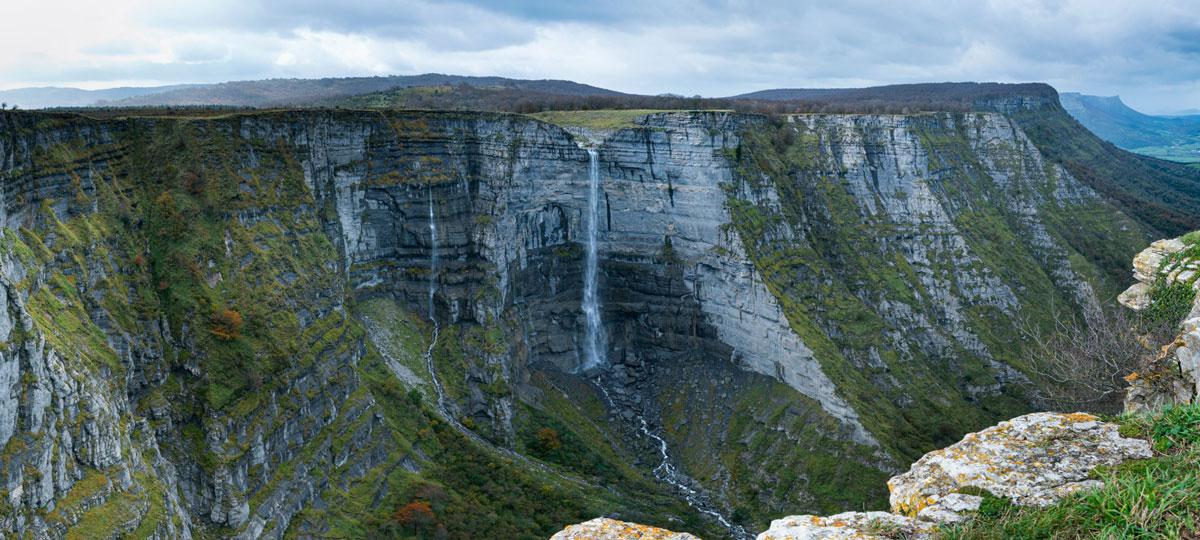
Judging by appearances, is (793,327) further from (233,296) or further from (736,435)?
(233,296)

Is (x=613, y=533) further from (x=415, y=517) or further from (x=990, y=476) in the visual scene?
(x=415, y=517)

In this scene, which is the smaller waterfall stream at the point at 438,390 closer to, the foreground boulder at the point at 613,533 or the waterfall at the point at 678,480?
the waterfall at the point at 678,480

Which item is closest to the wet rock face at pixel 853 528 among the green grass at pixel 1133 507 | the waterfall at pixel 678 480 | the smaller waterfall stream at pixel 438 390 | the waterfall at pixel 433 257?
the green grass at pixel 1133 507

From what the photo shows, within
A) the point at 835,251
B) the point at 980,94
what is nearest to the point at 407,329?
the point at 835,251

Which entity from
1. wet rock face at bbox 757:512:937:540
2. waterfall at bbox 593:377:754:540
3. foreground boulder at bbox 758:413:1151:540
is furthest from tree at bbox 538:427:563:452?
wet rock face at bbox 757:512:937:540

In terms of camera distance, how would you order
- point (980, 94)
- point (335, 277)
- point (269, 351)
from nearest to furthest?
point (269, 351)
point (335, 277)
point (980, 94)

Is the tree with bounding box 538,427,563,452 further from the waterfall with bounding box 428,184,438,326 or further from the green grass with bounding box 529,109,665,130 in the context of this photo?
the green grass with bounding box 529,109,665,130
